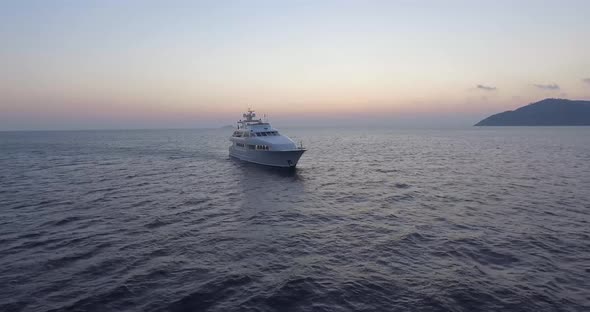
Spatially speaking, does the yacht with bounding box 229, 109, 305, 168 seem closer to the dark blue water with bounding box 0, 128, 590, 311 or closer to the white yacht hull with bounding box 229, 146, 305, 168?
the white yacht hull with bounding box 229, 146, 305, 168

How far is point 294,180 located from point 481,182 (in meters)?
25.5

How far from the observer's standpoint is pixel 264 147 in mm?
54500

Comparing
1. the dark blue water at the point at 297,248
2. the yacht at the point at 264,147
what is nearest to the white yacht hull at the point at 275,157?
the yacht at the point at 264,147

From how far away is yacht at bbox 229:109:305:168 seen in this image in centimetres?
5138

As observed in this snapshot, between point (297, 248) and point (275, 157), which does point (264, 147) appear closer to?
point (275, 157)

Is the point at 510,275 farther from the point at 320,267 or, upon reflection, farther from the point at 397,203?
the point at 397,203

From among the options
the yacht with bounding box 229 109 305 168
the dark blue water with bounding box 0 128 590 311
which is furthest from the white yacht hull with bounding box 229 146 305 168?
the dark blue water with bounding box 0 128 590 311

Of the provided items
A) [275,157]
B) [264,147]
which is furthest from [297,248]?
[264,147]

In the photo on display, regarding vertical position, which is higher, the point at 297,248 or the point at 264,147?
the point at 264,147

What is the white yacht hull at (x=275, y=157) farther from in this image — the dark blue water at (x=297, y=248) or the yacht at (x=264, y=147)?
the dark blue water at (x=297, y=248)

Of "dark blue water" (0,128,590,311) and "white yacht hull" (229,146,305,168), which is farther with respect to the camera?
"white yacht hull" (229,146,305,168)

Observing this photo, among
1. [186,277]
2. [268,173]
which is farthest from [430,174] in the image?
[186,277]

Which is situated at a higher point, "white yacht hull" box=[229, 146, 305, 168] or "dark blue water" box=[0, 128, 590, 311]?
"white yacht hull" box=[229, 146, 305, 168]

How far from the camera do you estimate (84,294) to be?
546 inches
